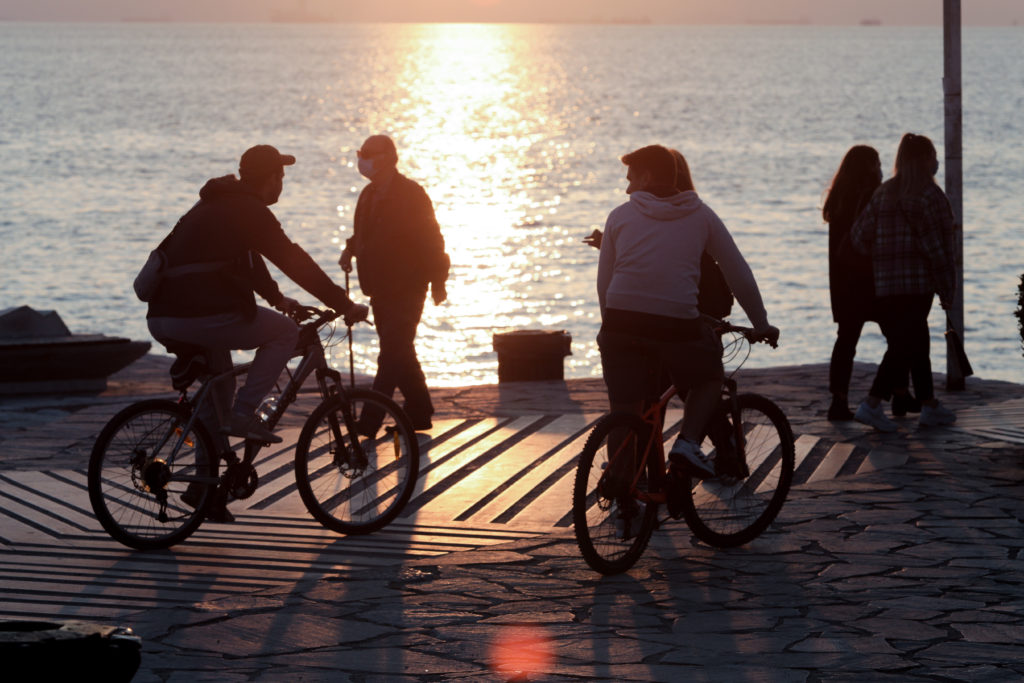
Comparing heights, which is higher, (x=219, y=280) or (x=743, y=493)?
(x=219, y=280)

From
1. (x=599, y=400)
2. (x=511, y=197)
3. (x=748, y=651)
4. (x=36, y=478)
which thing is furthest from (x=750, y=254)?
(x=748, y=651)

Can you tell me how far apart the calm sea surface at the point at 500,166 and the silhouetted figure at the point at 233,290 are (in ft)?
36.6

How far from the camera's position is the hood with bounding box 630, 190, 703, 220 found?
24.0ft

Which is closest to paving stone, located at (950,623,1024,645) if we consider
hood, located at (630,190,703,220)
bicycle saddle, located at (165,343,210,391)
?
hood, located at (630,190,703,220)

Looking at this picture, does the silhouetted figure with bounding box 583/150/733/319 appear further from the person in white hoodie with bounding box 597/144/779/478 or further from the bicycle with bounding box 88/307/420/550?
the bicycle with bounding box 88/307/420/550

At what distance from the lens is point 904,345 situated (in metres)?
10.8

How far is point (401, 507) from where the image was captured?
8.23m

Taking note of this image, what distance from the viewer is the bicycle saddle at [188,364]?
784 centimetres

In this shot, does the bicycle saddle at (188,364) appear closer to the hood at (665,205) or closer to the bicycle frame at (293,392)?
the bicycle frame at (293,392)

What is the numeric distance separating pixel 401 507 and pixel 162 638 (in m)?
2.10

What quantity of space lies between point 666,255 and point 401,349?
3.99 m

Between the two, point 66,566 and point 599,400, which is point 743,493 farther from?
point 599,400

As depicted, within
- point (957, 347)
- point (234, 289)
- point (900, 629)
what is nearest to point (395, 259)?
point (234, 289)

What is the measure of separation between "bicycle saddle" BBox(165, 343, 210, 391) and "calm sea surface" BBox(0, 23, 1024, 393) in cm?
1121
